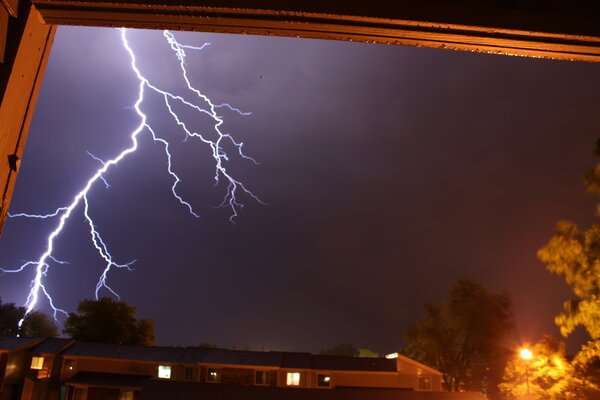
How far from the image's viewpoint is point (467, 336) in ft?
113

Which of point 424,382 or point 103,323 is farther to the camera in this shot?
point 103,323

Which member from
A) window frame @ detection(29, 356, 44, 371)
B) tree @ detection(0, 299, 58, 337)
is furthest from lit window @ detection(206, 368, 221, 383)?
tree @ detection(0, 299, 58, 337)

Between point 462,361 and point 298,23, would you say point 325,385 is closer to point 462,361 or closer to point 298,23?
point 462,361

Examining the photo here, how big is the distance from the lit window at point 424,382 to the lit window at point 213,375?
12.9 m

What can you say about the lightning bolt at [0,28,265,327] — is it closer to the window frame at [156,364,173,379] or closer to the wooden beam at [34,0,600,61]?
the window frame at [156,364,173,379]

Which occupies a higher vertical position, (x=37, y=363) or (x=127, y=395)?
(x=37, y=363)

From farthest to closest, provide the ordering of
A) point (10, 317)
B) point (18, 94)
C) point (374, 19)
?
point (10, 317) → point (374, 19) → point (18, 94)

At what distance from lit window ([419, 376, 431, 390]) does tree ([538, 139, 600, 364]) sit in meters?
19.4

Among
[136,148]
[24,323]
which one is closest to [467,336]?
[24,323]

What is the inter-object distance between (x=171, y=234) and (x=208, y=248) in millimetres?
19980

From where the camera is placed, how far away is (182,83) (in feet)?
389

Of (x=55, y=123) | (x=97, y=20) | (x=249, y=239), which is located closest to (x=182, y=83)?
(x=55, y=123)

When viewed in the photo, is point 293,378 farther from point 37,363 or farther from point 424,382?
point 37,363

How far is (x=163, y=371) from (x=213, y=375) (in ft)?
10.8
